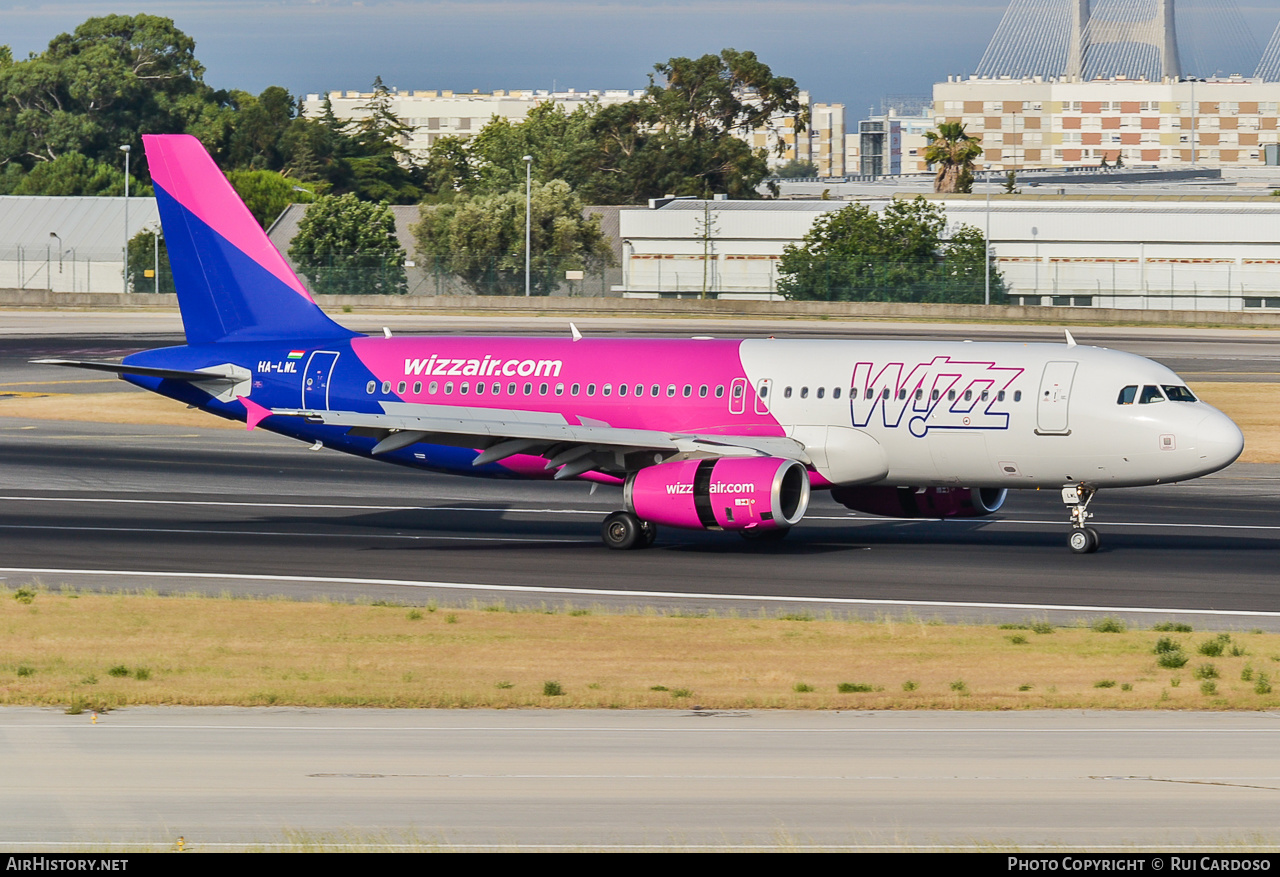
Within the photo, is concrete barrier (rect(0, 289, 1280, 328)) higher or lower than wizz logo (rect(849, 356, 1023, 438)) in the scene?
higher

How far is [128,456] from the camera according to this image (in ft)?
167

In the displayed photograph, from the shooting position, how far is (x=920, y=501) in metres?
35.6

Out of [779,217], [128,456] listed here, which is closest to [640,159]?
[779,217]

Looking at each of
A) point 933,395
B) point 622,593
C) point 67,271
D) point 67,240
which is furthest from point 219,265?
point 67,240

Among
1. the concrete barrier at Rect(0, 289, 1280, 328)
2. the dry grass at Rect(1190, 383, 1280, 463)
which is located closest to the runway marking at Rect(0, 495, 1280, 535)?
the dry grass at Rect(1190, 383, 1280, 463)

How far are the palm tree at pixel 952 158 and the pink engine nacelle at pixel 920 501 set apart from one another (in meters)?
123

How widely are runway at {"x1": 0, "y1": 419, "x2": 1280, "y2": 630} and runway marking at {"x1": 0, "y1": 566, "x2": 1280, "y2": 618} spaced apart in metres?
0.06

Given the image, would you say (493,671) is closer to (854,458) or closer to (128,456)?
(854,458)

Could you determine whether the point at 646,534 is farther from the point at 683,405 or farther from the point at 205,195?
the point at 205,195

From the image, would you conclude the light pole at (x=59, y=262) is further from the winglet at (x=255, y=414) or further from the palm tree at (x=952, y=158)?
the winglet at (x=255, y=414)

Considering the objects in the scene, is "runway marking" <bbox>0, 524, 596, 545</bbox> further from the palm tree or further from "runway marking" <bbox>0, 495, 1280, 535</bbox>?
the palm tree

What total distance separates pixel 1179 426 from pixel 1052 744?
15723 mm

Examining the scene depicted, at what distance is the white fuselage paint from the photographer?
3250 cm

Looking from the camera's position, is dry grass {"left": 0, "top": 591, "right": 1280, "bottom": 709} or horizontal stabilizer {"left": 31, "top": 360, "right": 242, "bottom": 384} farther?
horizontal stabilizer {"left": 31, "top": 360, "right": 242, "bottom": 384}
